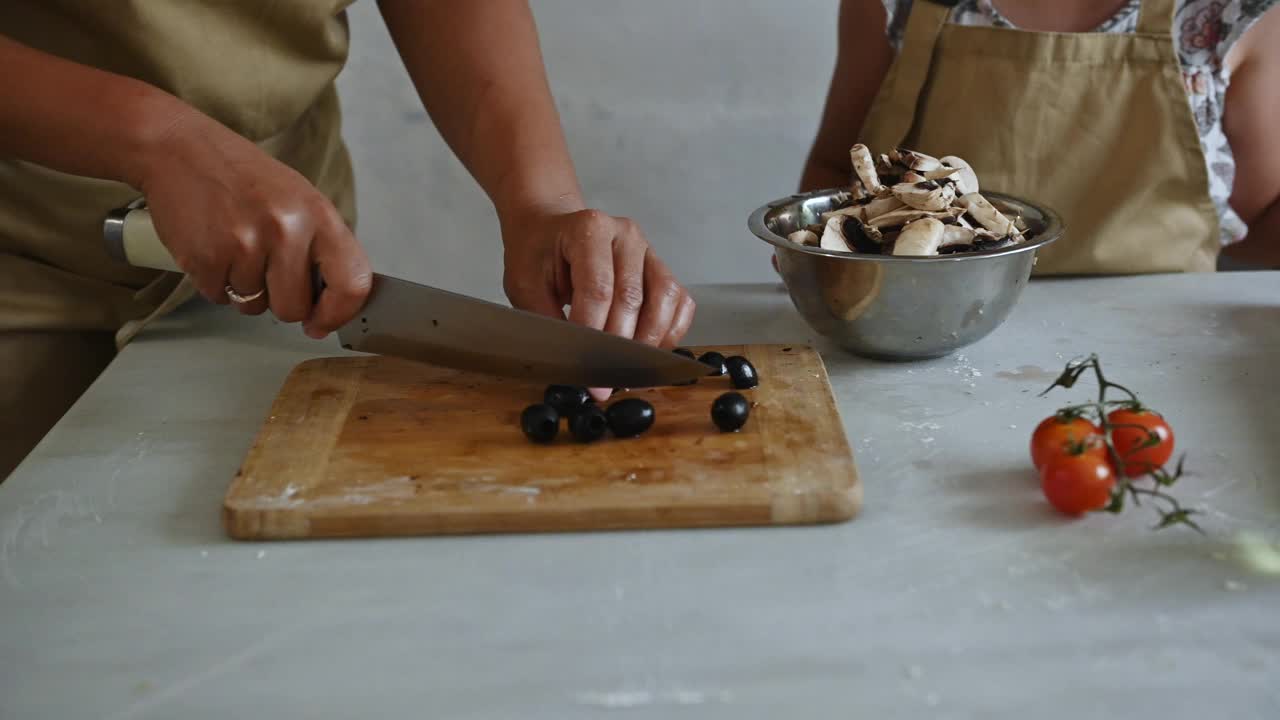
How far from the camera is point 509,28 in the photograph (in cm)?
125

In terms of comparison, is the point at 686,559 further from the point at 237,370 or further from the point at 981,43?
the point at 981,43

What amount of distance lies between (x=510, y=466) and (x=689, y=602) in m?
0.20

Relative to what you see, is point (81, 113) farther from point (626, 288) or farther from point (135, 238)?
point (626, 288)

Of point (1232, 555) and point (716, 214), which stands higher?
point (1232, 555)

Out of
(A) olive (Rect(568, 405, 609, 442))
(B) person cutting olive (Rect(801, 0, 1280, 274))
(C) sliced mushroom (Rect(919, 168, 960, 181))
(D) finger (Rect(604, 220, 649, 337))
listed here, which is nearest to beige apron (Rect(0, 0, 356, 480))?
(D) finger (Rect(604, 220, 649, 337))

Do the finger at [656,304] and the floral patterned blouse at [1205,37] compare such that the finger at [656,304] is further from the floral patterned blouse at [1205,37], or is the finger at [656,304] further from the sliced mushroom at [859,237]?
the floral patterned blouse at [1205,37]

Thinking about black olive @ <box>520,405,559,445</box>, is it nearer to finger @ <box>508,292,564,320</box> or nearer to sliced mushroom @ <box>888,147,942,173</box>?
finger @ <box>508,292,564,320</box>

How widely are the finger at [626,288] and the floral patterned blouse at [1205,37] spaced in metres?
0.65

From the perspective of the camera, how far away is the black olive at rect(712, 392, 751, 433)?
870 mm

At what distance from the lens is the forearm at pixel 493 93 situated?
3.85 feet

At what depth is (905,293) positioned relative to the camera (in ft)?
3.26

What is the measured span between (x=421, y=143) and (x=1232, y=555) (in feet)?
6.06

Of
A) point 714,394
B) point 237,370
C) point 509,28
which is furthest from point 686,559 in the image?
point 509,28

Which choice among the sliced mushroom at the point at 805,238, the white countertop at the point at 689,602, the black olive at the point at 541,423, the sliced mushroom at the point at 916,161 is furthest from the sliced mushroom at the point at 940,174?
the black olive at the point at 541,423
